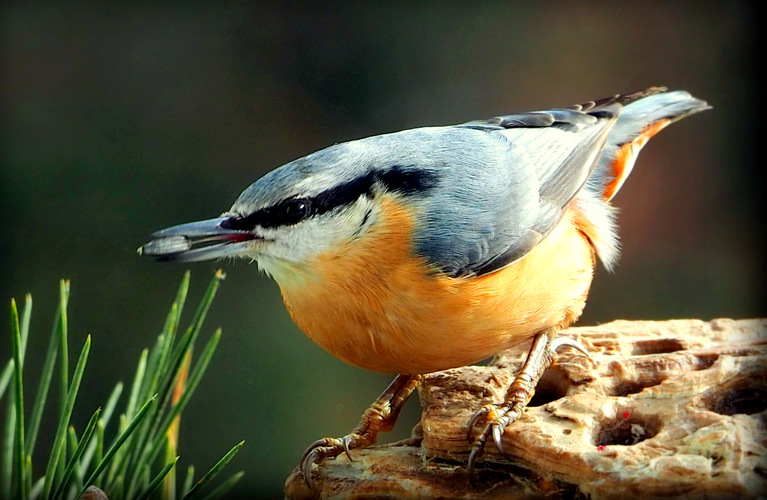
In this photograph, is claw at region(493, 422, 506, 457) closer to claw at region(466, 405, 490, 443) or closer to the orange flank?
claw at region(466, 405, 490, 443)

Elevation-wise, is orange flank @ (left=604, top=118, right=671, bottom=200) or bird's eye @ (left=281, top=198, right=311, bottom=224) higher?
bird's eye @ (left=281, top=198, right=311, bottom=224)

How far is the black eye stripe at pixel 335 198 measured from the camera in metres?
1.47

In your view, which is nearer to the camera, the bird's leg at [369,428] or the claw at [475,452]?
the claw at [475,452]

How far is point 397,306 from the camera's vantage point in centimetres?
151

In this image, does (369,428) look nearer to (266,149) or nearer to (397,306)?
(397,306)

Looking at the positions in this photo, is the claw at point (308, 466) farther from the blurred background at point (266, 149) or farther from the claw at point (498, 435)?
the blurred background at point (266, 149)

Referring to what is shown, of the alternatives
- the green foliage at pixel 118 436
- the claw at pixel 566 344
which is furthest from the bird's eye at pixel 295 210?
the claw at pixel 566 344

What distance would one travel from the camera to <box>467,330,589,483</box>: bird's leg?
4.77ft

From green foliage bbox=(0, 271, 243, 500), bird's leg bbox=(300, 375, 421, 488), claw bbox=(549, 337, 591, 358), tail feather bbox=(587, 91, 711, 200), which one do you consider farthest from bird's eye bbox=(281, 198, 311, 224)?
tail feather bbox=(587, 91, 711, 200)

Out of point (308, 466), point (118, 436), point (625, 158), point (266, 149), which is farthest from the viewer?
point (266, 149)

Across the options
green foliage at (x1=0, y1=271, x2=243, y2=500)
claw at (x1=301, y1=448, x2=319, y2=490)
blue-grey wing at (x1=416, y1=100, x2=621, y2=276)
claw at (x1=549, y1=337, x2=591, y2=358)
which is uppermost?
blue-grey wing at (x1=416, y1=100, x2=621, y2=276)

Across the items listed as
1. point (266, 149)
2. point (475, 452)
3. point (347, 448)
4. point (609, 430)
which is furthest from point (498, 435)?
point (266, 149)

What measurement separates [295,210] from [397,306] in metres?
0.23

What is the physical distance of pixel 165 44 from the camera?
3.14m
